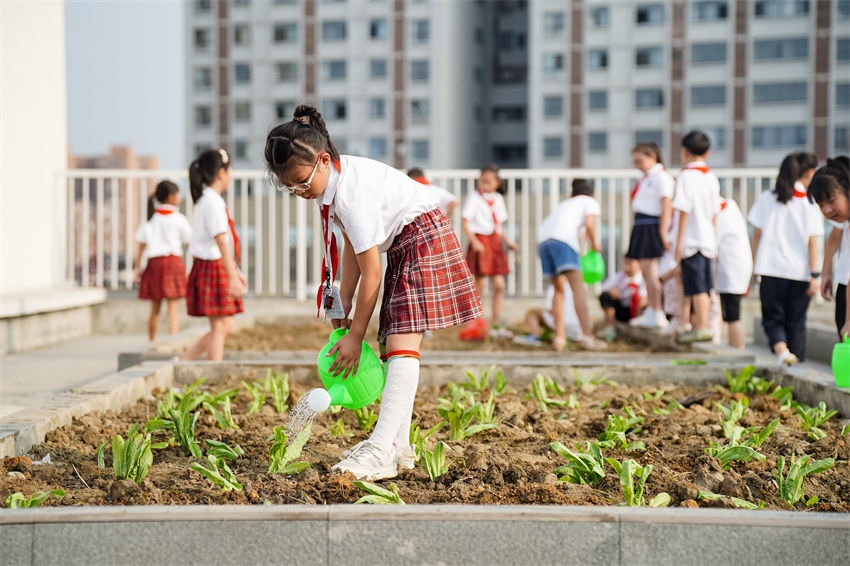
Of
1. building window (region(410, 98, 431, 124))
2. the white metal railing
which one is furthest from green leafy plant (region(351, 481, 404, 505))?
building window (region(410, 98, 431, 124))

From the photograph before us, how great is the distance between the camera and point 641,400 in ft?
16.6

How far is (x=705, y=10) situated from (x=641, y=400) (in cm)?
6945

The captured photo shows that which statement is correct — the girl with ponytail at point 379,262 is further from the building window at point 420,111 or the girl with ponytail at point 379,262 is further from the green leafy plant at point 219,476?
the building window at point 420,111

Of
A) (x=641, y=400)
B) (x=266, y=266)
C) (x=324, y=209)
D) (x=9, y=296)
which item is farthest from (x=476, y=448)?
(x=266, y=266)

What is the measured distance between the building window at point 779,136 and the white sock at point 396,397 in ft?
227

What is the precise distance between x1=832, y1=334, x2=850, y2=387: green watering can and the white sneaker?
2538mm

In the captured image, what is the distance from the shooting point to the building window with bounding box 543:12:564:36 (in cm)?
7012

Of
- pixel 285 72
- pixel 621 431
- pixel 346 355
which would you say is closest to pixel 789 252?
pixel 621 431

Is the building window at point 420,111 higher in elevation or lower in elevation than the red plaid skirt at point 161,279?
higher

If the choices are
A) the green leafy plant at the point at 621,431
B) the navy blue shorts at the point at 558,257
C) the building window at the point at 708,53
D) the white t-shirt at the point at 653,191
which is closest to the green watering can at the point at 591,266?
the white t-shirt at the point at 653,191

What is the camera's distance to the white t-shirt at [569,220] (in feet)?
25.9

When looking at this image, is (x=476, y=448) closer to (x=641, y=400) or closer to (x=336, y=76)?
(x=641, y=400)

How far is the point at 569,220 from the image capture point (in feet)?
A: 26.2

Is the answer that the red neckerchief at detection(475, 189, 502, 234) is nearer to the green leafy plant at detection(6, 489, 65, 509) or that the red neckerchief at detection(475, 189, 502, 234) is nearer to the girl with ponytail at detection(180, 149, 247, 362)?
the girl with ponytail at detection(180, 149, 247, 362)
